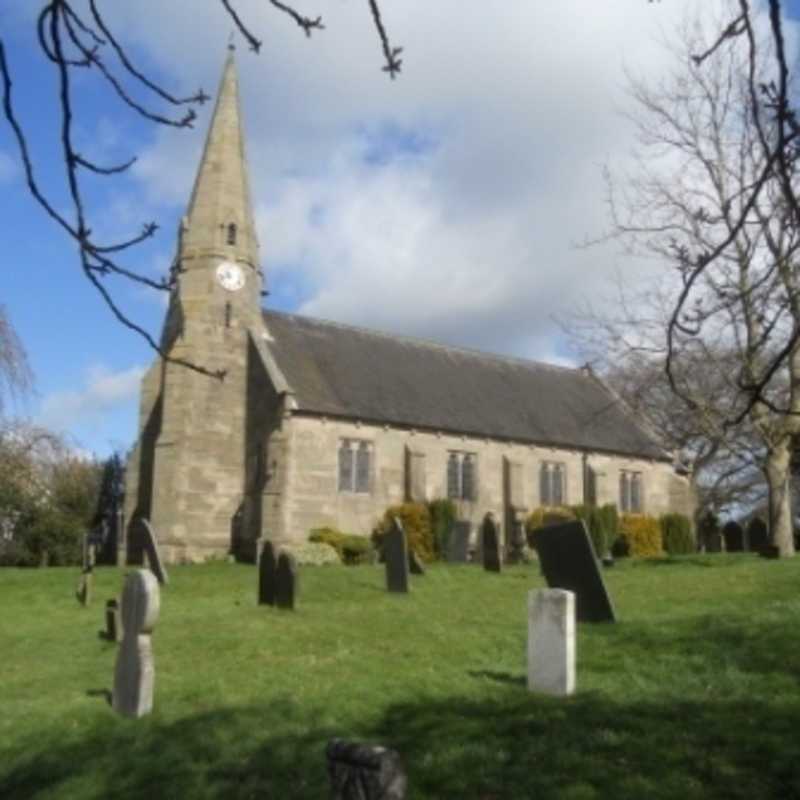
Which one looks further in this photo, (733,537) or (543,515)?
(543,515)

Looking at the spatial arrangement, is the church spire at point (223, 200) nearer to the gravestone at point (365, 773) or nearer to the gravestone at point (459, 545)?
the gravestone at point (459, 545)

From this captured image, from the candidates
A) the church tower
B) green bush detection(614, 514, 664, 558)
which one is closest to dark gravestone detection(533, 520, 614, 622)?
the church tower

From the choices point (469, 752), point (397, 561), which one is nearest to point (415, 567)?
point (397, 561)

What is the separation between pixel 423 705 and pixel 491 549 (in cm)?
1303

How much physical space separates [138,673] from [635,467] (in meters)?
31.9

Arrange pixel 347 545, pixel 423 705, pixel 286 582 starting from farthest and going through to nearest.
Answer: pixel 347 545 → pixel 286 582 → pixel 423 705

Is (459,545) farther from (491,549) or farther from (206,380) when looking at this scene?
(206,380)

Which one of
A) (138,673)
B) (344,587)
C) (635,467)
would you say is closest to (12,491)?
(344,587)

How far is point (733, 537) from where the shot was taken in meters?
29.9

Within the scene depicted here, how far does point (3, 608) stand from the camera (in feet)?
54.3

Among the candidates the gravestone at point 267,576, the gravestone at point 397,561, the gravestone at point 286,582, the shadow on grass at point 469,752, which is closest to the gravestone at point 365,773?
the shadow on grass at point 469,752

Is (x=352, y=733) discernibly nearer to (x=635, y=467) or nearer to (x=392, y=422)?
(x=392, y=422)

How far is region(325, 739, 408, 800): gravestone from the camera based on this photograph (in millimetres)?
2887

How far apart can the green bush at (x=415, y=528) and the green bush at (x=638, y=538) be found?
8162mm
